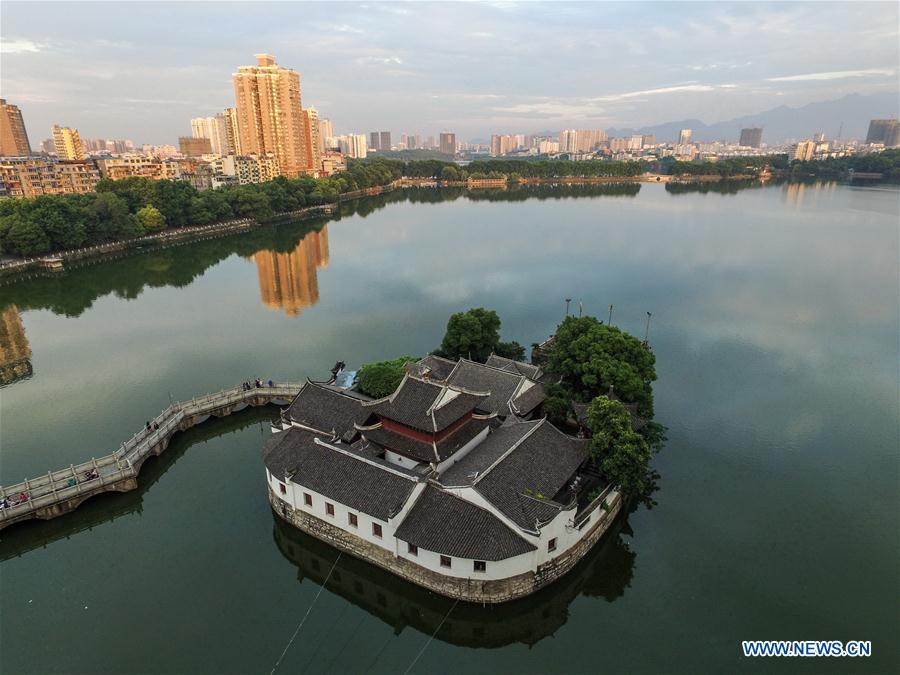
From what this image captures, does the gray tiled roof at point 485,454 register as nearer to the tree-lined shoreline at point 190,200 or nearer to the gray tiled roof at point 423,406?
the gray tiled roof at point 423,406

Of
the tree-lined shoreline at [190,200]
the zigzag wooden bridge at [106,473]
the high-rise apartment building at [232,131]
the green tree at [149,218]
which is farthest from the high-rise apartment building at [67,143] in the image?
the zigzag wooden bridge at [106,473]

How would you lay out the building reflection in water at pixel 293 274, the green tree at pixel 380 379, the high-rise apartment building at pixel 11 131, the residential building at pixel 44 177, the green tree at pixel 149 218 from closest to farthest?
the green tree at pixel 380 379 → the building reflection in water at pixel 293 274 → the green tree at pixel 149 218 → the residential building at pixel 44 177 → the high-rise apartment building at pixel 11 131

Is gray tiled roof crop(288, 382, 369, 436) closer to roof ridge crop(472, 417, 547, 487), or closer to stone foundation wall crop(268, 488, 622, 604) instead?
stone foundation wall crop(268, 488, 622, 604)

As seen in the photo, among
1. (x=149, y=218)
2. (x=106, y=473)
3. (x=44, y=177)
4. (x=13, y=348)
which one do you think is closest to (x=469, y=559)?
(x=106, y=473)

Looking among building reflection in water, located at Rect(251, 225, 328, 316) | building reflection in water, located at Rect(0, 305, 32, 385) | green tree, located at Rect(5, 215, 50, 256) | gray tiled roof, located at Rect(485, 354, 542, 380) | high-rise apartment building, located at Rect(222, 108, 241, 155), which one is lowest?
building reflection in water, located at Rect(0, 305, 32, 385)

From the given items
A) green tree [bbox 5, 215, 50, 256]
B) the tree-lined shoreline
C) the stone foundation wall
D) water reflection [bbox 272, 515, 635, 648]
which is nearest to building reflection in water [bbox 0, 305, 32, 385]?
green tree [bbox 5, 215, 50, 256]

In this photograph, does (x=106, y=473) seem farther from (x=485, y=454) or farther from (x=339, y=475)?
(x=485, y=454)
